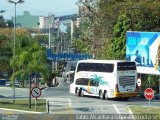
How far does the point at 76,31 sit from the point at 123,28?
13116cm

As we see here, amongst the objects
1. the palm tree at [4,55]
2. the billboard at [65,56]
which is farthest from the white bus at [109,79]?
the billboard at [65,56]

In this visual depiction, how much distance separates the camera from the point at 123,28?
57906 millimetres

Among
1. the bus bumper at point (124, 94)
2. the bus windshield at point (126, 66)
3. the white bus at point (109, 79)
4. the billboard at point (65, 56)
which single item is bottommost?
the bus bumper at point (124, 94)

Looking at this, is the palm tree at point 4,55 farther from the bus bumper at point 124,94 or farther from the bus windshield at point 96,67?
the bus bumper at point 124,94

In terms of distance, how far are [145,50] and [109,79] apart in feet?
19.2

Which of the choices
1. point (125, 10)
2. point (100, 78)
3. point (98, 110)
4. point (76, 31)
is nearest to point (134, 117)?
point (98, 110)

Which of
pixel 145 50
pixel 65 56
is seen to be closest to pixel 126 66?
pixel 145 50

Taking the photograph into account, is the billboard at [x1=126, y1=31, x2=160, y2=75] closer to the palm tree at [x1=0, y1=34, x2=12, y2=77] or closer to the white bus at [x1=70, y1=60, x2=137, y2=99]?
the white bus at [x1=70, y1=60, x2=137, y2=99]

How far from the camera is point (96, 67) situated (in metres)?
47.4

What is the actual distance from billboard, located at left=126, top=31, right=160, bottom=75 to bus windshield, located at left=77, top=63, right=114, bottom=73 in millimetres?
4564

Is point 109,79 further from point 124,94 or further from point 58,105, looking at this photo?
point 58,105

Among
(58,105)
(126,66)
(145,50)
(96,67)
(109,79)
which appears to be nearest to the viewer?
(58,105)

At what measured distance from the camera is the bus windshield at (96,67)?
149 ft

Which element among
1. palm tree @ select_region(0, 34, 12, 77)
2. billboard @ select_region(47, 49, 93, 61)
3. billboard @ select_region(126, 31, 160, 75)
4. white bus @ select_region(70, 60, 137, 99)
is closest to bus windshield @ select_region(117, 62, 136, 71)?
white bus @ select_region(70, 60, 137, 99)
